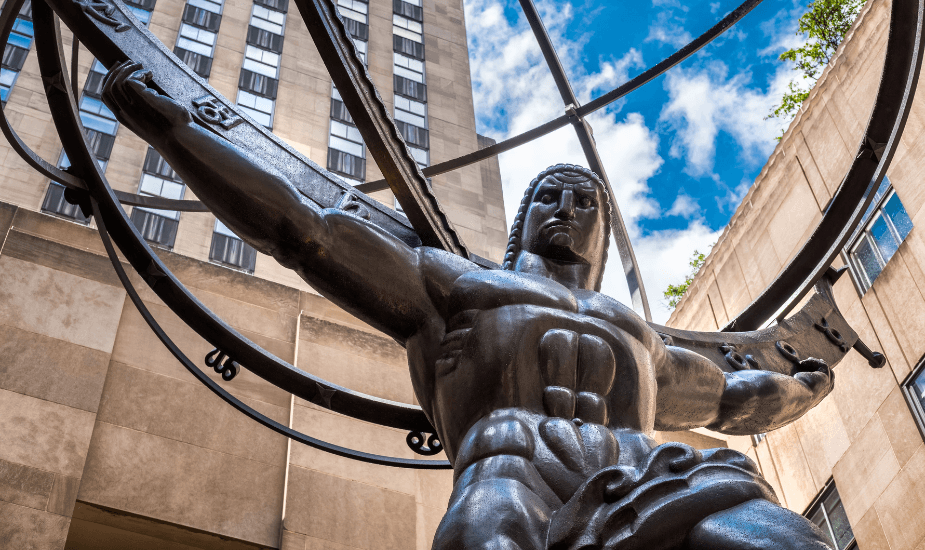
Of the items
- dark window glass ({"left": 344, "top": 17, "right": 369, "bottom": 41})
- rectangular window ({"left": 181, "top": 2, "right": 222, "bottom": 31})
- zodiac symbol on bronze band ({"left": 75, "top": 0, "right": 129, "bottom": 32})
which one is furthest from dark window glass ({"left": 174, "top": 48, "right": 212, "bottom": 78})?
zodiac symbol on bronze band ({"left": 75, "top": 0, "right": 129, "bottom": 32})

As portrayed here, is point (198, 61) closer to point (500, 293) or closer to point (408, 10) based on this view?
point (408, 10)

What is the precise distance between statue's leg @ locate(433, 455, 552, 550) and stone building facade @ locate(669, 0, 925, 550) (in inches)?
253

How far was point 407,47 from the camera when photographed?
28.4 metres

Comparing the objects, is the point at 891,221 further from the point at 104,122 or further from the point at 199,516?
the point at 104,122

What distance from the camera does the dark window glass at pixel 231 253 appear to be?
16.0 metres

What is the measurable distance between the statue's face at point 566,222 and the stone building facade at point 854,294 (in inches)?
211

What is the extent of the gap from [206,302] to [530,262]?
5873 millimetres

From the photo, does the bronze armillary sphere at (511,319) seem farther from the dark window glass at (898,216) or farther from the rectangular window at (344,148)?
the rectangular window at (344,148)

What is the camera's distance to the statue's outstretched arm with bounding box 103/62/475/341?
3.83 m

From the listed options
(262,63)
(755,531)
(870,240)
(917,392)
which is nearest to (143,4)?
(262,63)

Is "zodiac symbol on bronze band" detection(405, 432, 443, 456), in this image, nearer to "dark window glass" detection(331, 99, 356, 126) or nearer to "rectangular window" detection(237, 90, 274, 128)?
"rectangular window" detection(237, 90, 274, 128)

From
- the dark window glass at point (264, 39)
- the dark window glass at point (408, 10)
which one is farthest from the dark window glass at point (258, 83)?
the dark window glass at point (408, 10)

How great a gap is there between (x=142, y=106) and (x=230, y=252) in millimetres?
12816

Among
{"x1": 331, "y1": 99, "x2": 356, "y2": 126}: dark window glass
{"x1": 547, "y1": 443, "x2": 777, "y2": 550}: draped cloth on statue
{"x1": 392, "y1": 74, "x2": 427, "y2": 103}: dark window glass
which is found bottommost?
{"x1": 547, "y1": 443, "x2": 777, "y2": 550}: draped cloth on statue
